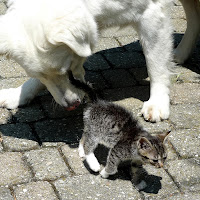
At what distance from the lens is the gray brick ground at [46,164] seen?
351cm

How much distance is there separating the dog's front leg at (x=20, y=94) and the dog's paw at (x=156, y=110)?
1.07 m

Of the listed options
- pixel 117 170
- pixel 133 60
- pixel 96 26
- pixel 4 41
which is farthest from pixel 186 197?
pixel 133 60

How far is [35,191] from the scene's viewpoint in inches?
131

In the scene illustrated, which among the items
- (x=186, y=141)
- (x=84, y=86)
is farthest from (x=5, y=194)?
(x=186, y=141)

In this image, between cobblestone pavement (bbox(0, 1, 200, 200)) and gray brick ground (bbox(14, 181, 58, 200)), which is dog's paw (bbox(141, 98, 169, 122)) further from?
gray brick ground (bbox(14, 181, 58, 200))

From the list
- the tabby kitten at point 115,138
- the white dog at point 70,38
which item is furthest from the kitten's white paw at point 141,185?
the white dog at point 70,38

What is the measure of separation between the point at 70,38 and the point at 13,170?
3.60 ft

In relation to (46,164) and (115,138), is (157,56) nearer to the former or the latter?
(115,138)

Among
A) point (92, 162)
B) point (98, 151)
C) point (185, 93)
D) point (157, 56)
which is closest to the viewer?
point (92, 162)

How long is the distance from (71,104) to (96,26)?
0.68m

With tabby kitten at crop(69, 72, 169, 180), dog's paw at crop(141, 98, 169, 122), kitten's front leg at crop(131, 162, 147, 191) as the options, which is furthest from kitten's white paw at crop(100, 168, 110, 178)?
dog's paw at crop(141, 98, 169, 122)

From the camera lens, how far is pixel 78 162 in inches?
144

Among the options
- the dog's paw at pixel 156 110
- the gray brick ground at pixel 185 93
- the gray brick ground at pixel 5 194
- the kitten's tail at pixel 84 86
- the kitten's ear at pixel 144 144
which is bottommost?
the gray brick ground at pixel 185 93

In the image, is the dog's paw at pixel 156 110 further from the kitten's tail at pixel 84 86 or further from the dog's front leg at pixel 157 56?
the kitten's tail at pixel 84 86
